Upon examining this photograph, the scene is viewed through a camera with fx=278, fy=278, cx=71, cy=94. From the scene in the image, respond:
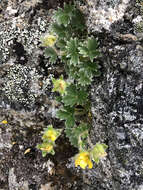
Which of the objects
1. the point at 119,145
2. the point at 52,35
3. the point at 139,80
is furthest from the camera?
the point at 52,35

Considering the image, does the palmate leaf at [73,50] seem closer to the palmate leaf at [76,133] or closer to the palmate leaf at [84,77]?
the palmate leaf at [84,77]

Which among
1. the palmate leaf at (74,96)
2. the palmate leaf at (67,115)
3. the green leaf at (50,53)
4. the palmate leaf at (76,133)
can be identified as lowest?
the palmate leaf at (76,133)

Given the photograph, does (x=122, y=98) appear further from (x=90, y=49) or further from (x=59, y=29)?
(x=59, y=29)

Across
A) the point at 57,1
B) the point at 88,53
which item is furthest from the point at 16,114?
the point at 57,1

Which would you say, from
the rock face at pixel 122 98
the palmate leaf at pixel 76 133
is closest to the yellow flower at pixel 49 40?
the rock face at pixel 122 98

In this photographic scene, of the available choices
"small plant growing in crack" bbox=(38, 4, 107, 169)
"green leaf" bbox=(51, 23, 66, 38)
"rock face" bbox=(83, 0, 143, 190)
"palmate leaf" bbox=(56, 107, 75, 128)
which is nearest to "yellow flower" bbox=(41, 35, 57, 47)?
"small plant growing in crack" bbox=(38, 4, 107, 169)

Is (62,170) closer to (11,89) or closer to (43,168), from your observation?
(43,168)

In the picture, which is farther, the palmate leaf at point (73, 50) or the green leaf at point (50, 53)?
the green leaf at point (50, 53)

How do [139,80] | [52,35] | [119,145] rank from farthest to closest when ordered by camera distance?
[52,35] → [119,145] → [139,80]
